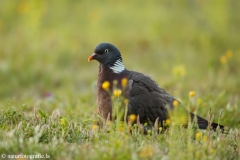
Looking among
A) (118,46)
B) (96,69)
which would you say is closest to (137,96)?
(96,69)

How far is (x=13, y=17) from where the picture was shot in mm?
13297

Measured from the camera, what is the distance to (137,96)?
548cm

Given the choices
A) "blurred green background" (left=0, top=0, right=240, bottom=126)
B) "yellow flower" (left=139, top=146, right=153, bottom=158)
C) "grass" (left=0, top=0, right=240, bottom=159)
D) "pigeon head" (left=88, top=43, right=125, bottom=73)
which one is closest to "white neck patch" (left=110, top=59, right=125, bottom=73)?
"pigeon head" (left=88, top=43, right=125, bottom=73)

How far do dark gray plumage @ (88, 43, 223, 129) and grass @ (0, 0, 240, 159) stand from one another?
34cm

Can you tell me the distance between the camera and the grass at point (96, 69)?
13.5 ft

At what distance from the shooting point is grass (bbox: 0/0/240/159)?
412 centimetres

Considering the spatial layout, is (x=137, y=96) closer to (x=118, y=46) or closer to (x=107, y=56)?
(x=107, y=56)

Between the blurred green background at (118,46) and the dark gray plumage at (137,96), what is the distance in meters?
1.09

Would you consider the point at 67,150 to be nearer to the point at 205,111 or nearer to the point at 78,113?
the point at 78,113

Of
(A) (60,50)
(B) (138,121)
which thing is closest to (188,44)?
(A) (60,50)

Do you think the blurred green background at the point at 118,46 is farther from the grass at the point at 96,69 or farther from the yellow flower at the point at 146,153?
the yellow flower at the point at 146,153

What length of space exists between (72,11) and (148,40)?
2.97 m

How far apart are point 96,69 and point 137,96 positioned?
213 inches

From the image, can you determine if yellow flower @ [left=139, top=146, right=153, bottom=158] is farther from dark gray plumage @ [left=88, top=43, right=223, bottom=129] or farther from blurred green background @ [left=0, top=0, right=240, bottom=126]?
blurred green background @ [left=0, top=0, right=240, bottom=126]
